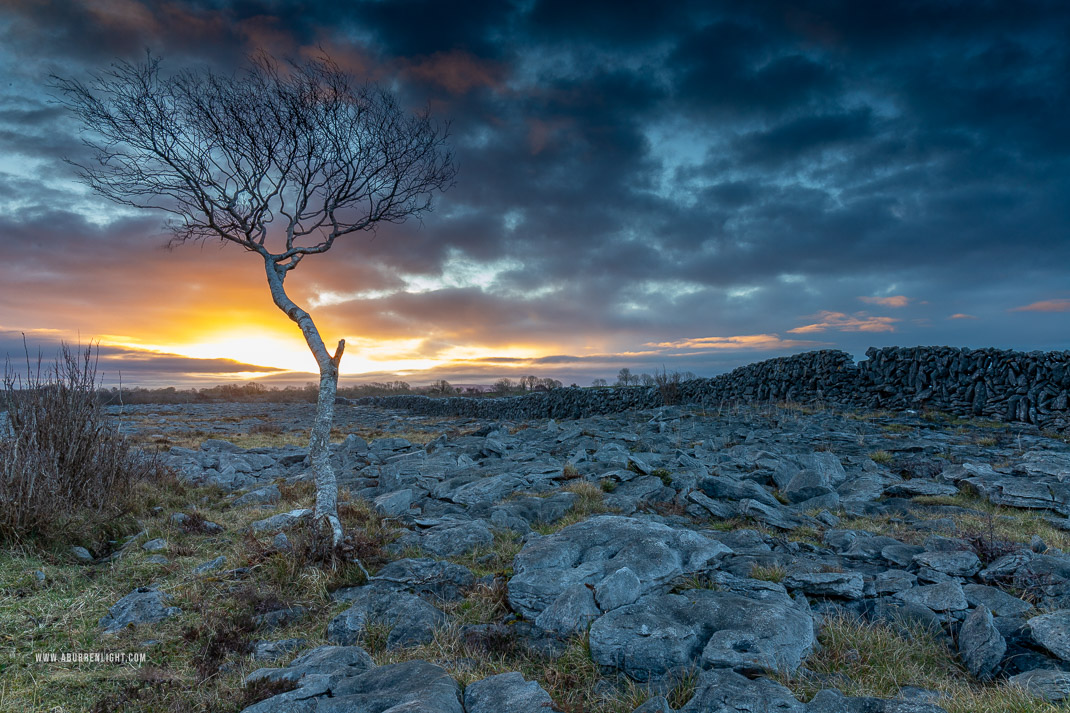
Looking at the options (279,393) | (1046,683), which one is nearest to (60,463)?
(1046,683)

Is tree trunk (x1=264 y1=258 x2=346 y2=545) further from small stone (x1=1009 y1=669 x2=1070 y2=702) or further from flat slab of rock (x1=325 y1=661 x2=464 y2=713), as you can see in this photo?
small stone (x1=1009 y1=669 x2=1070 y2=702)

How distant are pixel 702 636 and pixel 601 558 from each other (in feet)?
5.21

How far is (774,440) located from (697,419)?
602cm

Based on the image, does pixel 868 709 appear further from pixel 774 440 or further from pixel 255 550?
pixel 774 440

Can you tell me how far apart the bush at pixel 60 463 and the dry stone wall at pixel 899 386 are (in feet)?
75.6

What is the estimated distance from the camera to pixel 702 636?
4281 mm

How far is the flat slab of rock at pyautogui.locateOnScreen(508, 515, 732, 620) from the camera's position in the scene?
527 cm

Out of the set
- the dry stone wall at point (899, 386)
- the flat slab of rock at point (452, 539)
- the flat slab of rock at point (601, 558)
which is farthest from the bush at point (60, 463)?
the dry stone wall at point (899, 386)

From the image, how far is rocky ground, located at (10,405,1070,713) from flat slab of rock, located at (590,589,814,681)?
0.02 meters

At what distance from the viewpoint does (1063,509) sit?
841 centimetres

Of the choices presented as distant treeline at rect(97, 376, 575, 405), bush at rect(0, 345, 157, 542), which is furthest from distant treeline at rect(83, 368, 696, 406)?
bush at rect(0, 345, 157, 542)

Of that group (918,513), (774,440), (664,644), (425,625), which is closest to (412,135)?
(425,625)

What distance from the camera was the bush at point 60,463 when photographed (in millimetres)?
7465

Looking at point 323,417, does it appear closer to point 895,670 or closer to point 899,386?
point 895,670
